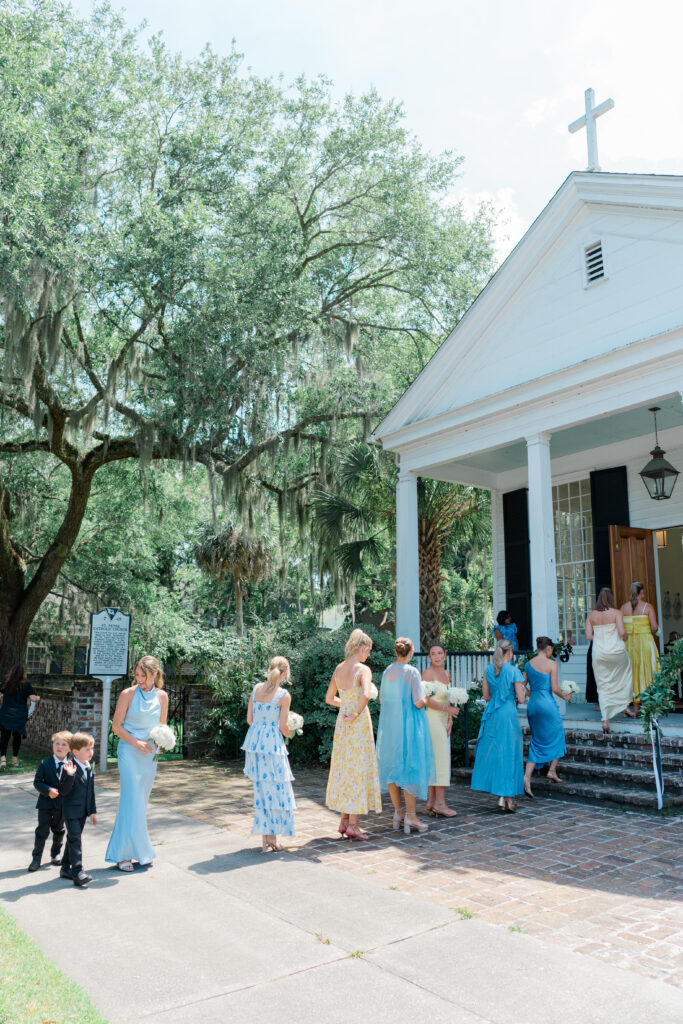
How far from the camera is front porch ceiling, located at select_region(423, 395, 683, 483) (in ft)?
34.0

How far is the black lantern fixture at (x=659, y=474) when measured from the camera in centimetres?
1025

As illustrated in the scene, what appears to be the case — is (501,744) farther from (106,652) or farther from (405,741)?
(106,652)

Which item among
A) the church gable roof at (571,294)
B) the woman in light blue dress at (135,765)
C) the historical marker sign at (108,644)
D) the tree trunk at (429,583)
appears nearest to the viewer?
the woman in light blue dress at (135,765)

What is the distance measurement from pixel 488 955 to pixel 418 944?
0.37 meters

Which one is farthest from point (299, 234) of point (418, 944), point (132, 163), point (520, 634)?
point (418, 944)

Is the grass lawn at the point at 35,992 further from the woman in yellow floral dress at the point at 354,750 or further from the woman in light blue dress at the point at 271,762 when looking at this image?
the woman in yellow floral dress at the point at 354,750

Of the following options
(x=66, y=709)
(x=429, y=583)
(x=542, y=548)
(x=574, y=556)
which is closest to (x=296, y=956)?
(x=542, y=548)

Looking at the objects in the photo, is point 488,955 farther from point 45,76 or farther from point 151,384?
point 45,76

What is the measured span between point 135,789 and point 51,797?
58 centimetres

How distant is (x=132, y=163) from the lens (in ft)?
42.1

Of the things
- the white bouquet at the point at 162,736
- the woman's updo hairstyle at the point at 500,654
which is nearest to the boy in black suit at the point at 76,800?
the white bouquet at the point at 162,736

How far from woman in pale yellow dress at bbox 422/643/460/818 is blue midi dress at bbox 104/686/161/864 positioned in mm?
2531

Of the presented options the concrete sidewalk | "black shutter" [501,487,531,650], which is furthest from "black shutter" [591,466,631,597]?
the concrete sidewalk

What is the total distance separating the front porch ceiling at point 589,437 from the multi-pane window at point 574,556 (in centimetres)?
73
